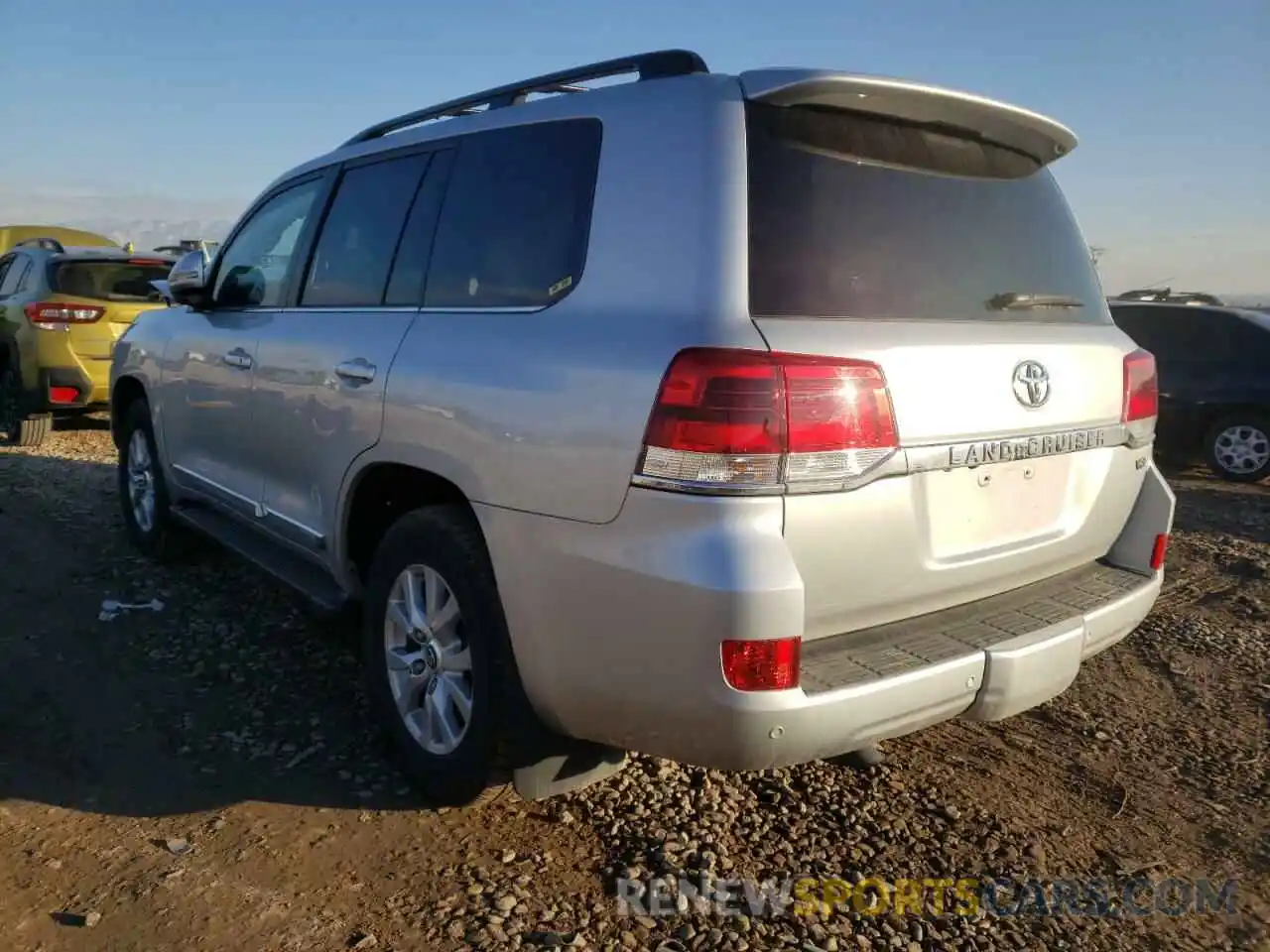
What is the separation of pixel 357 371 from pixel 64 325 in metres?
6.18

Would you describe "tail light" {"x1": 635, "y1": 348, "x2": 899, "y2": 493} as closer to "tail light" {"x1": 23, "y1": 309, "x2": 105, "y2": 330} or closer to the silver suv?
the silver suv

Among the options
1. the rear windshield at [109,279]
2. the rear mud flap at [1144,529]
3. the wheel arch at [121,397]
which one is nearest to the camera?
the rear mud flap at [1144,529]

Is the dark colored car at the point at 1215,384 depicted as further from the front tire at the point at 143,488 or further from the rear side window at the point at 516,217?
the front tire at the point at 143,488

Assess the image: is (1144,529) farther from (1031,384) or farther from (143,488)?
(143,488)

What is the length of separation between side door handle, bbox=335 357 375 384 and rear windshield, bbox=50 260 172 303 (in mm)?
5748

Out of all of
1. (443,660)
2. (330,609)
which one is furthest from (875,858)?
(330,609)

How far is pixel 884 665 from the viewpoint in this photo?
2.26m

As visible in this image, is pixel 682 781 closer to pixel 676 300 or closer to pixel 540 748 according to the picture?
pixel 540 748

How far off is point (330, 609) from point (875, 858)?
184cm

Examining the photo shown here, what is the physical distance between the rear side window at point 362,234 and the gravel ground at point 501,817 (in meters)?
1.45

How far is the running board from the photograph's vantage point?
3373 mm

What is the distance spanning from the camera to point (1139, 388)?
9.77ft

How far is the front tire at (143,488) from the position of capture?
5035 millimetres

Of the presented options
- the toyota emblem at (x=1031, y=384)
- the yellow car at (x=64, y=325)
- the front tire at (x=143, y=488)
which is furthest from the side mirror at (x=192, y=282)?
the yellow car at (x=64, y=325)
